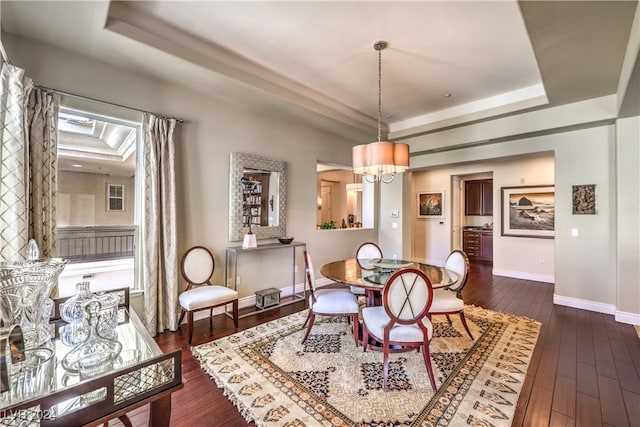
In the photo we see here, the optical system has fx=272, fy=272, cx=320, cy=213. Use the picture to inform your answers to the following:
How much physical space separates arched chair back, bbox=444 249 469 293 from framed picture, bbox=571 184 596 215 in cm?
226

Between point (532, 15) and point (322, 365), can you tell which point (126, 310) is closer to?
point (322, 365)

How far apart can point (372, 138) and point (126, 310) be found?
4726mm

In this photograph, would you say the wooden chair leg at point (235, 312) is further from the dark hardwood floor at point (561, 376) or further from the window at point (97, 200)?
the window at point (97, 200)

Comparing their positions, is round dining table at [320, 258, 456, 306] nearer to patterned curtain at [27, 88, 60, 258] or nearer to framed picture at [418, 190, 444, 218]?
patterned curtain at [27, 88, 60, 258]

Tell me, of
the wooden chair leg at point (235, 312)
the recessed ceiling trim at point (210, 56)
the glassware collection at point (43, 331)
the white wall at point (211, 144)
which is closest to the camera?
the glassware collection at point (43, 331)

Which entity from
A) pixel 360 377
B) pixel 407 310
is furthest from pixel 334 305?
pixel 407 310

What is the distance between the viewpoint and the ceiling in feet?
7.07

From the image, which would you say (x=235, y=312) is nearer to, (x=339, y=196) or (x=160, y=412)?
(x=160, y=412)

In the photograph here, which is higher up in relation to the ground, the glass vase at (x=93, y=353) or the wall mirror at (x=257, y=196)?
the wall mirror at (x=257, y=196)

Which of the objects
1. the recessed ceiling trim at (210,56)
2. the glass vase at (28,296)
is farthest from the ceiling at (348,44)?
the glass vase at (28,296)

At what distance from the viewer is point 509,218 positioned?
5820 mm

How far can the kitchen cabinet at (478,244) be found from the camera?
7.07 m

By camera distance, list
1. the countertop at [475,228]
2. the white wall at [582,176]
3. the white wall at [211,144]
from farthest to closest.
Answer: the countertop at [475,228] → the white wall at [582,176] → the white wall at [211,144]

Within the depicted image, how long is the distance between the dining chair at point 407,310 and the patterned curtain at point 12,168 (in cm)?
286
